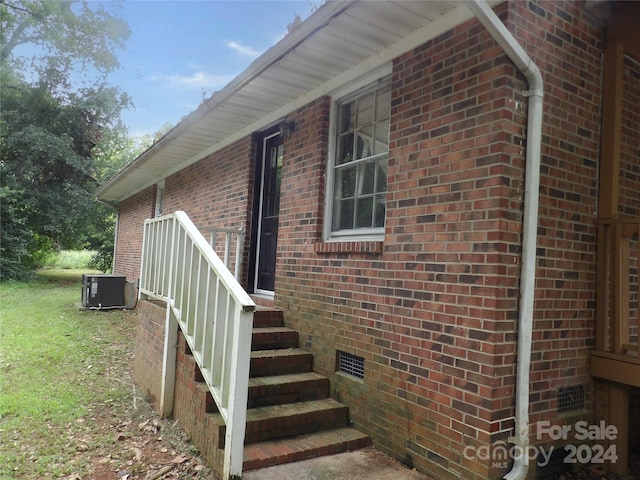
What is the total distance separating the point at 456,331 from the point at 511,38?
1.81 metres

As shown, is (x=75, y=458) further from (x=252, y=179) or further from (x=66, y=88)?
(x=66, y=88)

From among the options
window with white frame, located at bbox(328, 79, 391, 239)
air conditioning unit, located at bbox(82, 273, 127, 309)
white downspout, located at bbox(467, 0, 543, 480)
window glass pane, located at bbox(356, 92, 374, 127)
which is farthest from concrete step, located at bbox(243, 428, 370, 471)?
air conditioning unit, located at bbox(82, 273, 127, 309)

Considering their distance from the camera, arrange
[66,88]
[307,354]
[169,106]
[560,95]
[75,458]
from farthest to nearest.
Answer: [169,106] → [66,88] → [307,354] → [75,458] → [560,95]

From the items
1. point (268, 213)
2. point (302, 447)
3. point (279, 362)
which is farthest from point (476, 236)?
point (268, 213)

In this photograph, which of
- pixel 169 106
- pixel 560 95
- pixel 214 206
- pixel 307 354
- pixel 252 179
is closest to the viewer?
pixel 560 95

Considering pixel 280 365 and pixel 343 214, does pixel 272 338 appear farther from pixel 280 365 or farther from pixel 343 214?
pixel 343 214

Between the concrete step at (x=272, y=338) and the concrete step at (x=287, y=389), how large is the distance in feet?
1.24

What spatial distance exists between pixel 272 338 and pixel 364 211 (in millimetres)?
1504

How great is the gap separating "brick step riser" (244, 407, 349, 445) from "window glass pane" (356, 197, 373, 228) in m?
1.60

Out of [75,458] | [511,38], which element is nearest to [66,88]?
[75,458]

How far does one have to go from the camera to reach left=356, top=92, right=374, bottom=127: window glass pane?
4109 mm

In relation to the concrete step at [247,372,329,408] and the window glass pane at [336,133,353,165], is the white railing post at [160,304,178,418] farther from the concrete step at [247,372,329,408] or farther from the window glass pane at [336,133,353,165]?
the window glass pane at [336,133,353,165]

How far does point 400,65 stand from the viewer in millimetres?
3541

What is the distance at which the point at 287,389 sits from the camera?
3699 millimetres
